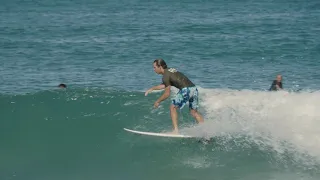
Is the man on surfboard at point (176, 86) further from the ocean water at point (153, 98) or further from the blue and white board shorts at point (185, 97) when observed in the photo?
the ocean water at point (153, 98)

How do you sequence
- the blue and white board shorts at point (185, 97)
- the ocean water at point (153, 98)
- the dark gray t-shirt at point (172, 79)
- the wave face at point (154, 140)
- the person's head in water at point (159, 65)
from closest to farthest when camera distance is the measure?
the wave face at point (154, 140), the ocean water at point (153, 98), the person's head in water at point (159, 65), the dark gray t-shirt at point (172, 79), the blue and white board shorts at point (185, 97)

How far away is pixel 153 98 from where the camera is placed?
18.0 meters

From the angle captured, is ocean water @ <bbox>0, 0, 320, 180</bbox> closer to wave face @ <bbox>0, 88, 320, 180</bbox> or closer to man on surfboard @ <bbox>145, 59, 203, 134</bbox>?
wave face @ <bbox>0, 88, 320, 180</bbox>

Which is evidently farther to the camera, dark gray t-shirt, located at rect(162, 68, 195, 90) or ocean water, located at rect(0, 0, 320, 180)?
dark gray t-shirt, located at rect(162, 68, 195, 90)

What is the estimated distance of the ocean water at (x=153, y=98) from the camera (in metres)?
12.7

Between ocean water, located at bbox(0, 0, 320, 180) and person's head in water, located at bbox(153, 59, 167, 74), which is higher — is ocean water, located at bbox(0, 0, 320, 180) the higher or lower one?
the lower one

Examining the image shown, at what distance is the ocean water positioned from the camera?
12.7 metres

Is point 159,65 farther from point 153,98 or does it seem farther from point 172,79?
point 153,98

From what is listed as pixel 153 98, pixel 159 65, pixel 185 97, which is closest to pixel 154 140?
pixel 185 97

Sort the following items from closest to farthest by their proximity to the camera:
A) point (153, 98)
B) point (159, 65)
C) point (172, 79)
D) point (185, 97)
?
1. point (159, 65)
2. point (172, 79)
3. point (185, 97)
4. point (153, 98)

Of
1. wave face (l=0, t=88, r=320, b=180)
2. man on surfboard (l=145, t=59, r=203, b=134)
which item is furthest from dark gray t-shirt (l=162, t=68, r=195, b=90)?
wave face (l=0, t=88, r=320, b=180)

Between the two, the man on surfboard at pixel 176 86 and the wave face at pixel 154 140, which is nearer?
the wave face at pixel 154 140

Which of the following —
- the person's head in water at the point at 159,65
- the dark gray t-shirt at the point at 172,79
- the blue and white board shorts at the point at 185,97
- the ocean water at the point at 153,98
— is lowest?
the ocean water at the point at 153,98

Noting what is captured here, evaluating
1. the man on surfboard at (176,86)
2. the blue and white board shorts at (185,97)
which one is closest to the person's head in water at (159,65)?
the man on surfboard at (176,86)
